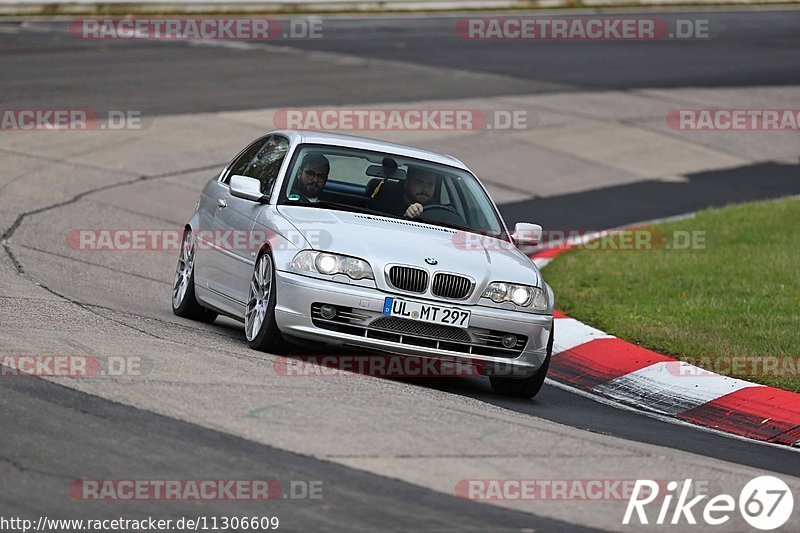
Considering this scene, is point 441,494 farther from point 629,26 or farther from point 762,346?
point 629,26

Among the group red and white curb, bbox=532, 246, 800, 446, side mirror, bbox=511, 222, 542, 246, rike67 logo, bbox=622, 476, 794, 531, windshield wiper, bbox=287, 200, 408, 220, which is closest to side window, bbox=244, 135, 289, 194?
windshield wiper, bbox=287, 200, 408, 220

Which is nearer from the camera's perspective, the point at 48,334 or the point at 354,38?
the point at 48,334

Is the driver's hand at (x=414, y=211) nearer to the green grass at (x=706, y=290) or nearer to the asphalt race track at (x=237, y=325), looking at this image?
the asphalt race track at (x=237, y=325)

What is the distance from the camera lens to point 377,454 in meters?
6.62

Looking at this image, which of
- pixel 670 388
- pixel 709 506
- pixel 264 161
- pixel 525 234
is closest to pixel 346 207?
pixel 264 161

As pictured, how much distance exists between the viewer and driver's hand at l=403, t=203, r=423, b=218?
9763 mm

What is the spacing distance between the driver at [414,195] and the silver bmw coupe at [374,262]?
0.4 inches

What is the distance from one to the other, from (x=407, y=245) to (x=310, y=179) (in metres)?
1.26

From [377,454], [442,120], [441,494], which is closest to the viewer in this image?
[441,494]

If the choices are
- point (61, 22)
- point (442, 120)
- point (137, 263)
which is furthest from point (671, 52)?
point (137, 263)

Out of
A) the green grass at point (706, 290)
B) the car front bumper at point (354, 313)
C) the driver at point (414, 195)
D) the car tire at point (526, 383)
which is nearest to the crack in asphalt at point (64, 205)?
the car front bumper at point (354, 313)

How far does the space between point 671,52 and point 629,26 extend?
10.6ft

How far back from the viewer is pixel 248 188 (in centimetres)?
970

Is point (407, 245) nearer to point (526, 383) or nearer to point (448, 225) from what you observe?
point (448, 225)
